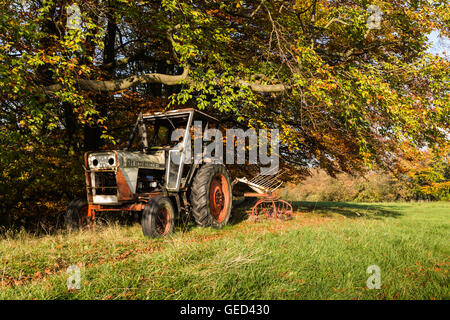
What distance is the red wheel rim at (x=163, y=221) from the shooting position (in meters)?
5.16

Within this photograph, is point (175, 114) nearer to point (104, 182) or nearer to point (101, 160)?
point (101, 160)

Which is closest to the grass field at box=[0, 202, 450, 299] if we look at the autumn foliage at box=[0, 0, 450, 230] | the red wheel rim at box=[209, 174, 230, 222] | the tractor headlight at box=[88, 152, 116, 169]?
the tractor headlight at box=[88, 152, 116, 169]

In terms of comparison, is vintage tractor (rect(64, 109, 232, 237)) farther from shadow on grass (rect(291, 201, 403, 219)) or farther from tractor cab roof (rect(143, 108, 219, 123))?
shadow on grass (rect(291, 201, 403, 219))

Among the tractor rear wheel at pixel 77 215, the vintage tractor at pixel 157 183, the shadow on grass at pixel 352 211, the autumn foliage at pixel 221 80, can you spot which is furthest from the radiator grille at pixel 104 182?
the shadow on grass at pixel 352 211

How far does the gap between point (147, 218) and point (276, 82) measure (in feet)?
15.1

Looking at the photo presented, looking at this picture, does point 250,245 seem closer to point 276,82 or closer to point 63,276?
point 63,276

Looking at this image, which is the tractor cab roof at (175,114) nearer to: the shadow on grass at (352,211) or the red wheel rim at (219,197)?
the red wheel rim at (219,197)

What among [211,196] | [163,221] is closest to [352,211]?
[211,196]

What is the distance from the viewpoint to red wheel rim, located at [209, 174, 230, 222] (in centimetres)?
650

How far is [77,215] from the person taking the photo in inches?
217

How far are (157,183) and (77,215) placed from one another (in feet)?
5.16

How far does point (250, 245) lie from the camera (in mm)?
3789
